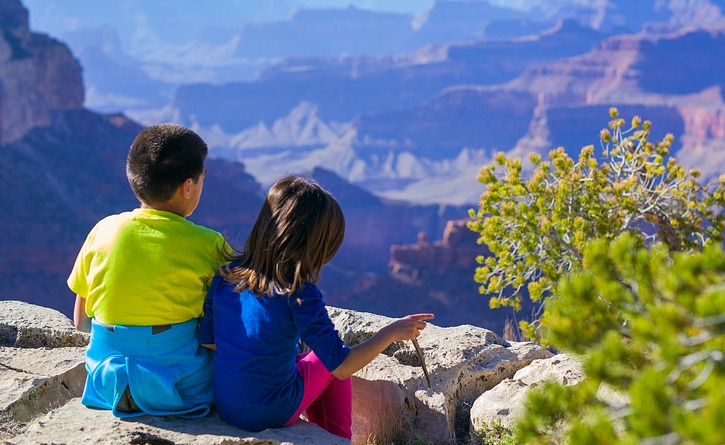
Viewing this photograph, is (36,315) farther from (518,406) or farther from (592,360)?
(592,360)

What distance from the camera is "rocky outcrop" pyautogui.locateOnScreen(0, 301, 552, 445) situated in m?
2.44

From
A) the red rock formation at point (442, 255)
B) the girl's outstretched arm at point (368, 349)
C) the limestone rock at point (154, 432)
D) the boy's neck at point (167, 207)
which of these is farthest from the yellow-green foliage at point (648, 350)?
→ the red rock formation at point (442, 255)

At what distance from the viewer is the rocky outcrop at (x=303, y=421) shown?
244 cm

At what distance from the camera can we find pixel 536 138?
113 meters

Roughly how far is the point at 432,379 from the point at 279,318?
1087 millimetres

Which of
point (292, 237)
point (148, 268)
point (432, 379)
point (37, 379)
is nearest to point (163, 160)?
point (148, 268)

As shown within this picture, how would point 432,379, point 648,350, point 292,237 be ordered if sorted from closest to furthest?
point 648,350
point 292,237
point 432,379

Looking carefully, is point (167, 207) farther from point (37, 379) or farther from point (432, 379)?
point (432, 379)

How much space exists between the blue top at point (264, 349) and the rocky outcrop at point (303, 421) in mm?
69

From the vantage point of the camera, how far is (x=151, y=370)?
8.20 ft

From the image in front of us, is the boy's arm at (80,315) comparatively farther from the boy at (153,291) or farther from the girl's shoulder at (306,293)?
the girl's shoulder at (306,293)

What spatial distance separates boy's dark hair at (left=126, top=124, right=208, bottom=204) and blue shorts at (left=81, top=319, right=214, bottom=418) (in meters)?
0.45

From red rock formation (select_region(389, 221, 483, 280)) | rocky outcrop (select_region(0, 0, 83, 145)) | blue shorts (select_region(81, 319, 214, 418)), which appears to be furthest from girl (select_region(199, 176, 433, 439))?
rocky outcrop (select_region(0, 0, 83, 145))

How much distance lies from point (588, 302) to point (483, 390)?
7.16ft
